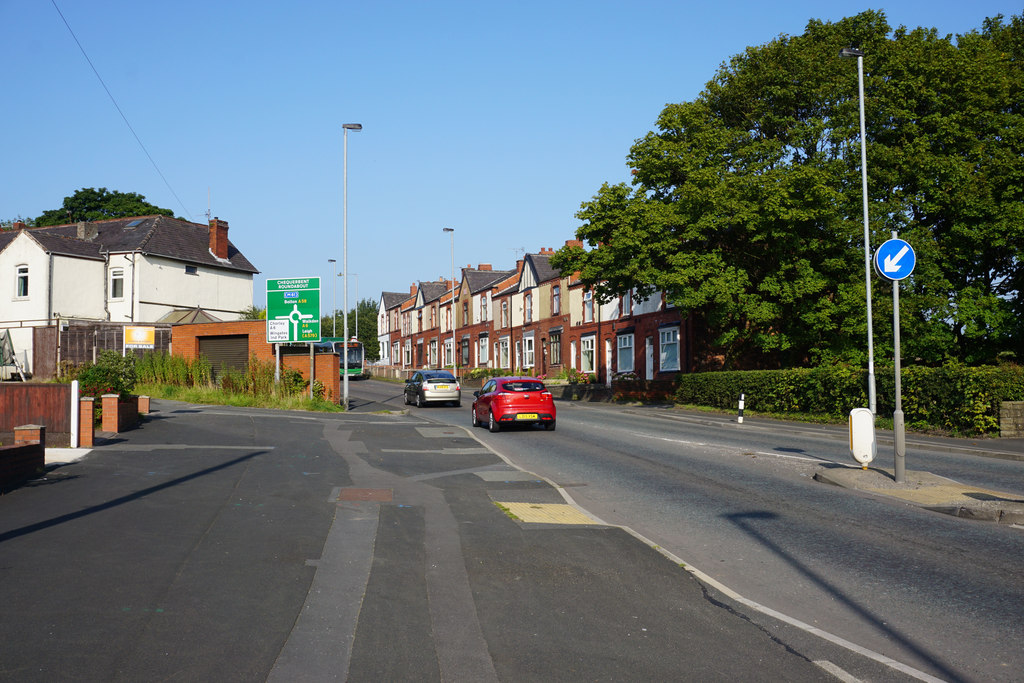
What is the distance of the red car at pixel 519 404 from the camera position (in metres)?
22.1

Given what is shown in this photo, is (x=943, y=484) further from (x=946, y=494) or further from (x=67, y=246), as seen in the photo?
(x=67, y=246)

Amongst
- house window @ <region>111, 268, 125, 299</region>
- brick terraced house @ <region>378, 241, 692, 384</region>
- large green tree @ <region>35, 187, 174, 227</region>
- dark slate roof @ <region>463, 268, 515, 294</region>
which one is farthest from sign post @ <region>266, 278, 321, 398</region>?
large green tree @ <region>35, 187, 174, 227</region>

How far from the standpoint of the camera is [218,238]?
165 ft

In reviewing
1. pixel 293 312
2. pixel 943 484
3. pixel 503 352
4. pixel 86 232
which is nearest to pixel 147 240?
pixel 86 232

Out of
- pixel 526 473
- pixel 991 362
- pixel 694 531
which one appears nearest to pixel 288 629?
pixel 694 531

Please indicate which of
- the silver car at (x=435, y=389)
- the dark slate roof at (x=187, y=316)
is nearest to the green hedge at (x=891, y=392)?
the silver car at (x=435, y=389)

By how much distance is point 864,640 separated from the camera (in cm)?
564

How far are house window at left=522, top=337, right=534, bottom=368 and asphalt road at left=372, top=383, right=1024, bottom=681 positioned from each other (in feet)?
140

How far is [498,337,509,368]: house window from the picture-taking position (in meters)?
65.5

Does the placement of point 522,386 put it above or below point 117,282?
below

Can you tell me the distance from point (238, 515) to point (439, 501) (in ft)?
8.81

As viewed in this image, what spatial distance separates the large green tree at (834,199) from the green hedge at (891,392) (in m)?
2.65

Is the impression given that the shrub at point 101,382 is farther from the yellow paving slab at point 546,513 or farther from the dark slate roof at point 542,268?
the dark slate roof at point 542,268

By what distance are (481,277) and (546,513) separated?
67.4 meters
